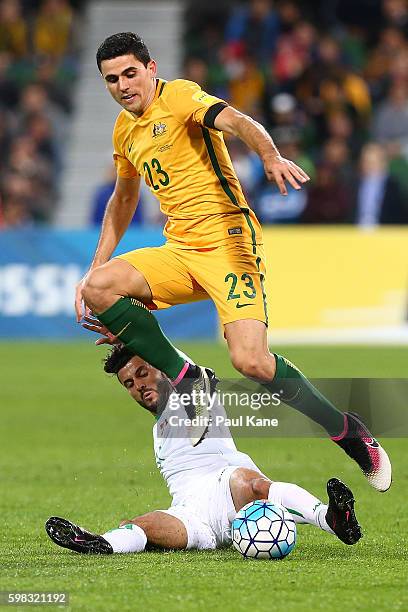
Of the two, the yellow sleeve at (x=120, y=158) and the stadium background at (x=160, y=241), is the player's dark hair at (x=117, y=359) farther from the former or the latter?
the yellow sleeve at (x=120, y=158)

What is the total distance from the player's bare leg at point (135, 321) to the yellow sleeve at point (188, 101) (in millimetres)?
781

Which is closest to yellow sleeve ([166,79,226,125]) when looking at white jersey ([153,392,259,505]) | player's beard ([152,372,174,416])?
player's beard ([152,372,174,416])

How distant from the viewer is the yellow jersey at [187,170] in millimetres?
6379

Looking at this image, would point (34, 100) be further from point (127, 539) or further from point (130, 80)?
point (127, 539)

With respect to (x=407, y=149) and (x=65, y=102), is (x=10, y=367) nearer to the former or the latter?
(x=407, y=149)

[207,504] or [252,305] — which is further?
[252,305]

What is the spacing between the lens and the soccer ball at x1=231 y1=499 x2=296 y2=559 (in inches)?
212

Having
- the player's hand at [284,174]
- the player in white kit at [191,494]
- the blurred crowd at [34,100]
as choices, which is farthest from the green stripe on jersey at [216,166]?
the blurred crowd at [34,100]

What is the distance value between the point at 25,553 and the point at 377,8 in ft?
51.5

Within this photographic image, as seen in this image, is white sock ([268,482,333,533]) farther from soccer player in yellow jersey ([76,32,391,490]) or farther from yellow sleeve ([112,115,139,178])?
yellow sleeve ([112,115,139,178])

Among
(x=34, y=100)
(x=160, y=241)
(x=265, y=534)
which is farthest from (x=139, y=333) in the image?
(x=34, y=100)

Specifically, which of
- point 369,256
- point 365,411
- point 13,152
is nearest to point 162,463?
point 365,411

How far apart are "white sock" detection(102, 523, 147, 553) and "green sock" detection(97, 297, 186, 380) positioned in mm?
896

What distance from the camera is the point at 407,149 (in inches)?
665
